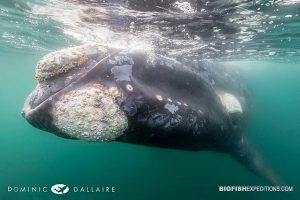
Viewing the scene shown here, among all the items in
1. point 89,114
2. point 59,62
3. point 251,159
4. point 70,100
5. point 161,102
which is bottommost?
point 251,159

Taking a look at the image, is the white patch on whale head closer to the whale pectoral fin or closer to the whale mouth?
the whale pectoral fin

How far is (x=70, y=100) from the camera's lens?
13.2 ft

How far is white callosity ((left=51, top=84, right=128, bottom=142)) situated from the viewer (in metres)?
4.00

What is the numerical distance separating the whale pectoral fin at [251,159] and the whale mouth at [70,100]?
244 inches

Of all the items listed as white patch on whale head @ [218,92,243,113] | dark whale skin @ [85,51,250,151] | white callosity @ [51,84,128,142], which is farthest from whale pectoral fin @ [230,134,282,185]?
white callosity @ [51,84,128,142]

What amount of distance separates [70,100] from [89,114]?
0.34 metres

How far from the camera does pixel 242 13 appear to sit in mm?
9164

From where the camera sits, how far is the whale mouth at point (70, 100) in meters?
4.02

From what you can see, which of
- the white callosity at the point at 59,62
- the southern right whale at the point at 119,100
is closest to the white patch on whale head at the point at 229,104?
the southern right whale at the point at 119,100

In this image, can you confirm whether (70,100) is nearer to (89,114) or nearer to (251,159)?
(89,114)

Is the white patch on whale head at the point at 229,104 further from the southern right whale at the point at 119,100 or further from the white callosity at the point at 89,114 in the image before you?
the white callosity at the point at 89,114

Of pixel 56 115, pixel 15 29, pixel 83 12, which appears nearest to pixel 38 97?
pixel 56 115

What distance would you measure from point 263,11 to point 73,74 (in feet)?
23.6

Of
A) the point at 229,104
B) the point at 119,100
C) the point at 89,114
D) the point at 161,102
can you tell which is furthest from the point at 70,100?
the point at 229,104
